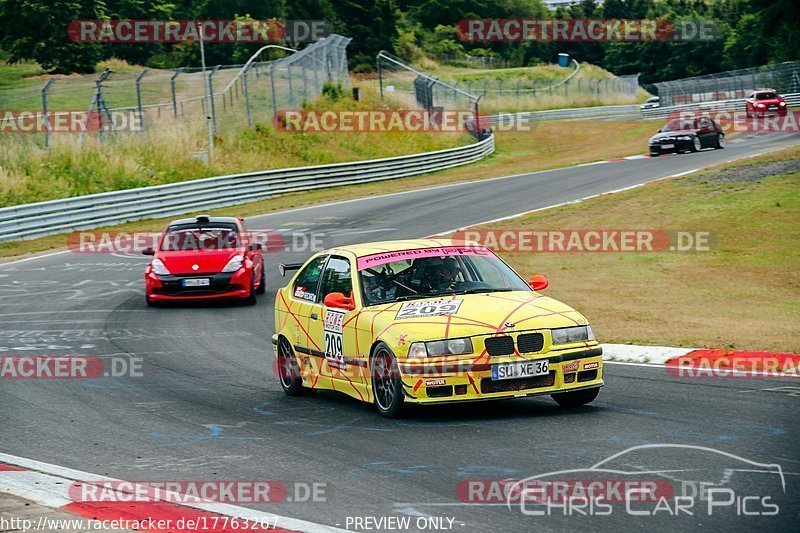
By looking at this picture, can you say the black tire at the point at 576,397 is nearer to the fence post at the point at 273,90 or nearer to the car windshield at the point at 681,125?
the car windshield at the point at 681,125

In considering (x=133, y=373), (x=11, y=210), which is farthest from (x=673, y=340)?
(x=11, y=210)

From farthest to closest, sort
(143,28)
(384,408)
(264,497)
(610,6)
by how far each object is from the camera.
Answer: (610,6) → (143,28) → (384,408) → (264,497)

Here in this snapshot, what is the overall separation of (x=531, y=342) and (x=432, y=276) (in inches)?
58.7

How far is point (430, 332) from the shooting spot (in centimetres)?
884

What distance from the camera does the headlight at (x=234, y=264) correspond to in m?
18.6

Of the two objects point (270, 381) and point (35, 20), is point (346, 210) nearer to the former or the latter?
point (270, 381)

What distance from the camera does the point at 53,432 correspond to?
9.31 meters

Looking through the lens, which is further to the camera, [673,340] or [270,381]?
[673,340]

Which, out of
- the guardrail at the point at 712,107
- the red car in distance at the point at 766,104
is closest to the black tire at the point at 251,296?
the red car in distance at the point at 766,104

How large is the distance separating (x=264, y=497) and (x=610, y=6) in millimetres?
138467

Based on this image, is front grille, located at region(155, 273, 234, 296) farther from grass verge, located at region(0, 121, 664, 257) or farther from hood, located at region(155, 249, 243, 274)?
grass verge, located at region(0, 121, 664, 257)

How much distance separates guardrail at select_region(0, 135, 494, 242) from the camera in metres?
29.0

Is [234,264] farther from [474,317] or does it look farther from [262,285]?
[474,317]

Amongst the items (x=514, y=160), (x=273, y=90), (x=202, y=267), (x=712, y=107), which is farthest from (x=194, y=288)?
(x=712, y=107)
